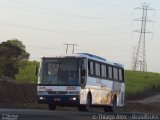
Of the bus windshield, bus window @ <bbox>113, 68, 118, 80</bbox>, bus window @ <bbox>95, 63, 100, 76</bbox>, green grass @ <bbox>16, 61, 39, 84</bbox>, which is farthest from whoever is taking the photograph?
green grass @ <bbox>16, 61, 39, 84</bbox>

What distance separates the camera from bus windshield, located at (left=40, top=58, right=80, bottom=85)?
34.7m

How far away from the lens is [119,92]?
144 ft

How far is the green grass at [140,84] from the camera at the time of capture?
79562mm

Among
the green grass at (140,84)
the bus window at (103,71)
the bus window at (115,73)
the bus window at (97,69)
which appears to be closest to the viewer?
the bus window at (97,69)

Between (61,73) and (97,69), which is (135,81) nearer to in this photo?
(97,69)

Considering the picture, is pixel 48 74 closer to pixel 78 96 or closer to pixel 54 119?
pixel 78 96

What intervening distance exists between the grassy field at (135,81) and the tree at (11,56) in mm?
4178

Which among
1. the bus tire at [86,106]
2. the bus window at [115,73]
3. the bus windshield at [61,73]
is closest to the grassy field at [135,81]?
the bus window at [115,73]

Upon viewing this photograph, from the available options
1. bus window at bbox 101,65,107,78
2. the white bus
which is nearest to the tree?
bus window at bbox 101,65,107,78

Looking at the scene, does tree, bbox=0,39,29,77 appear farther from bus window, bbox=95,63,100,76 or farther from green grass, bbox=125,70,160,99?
bus window, bbox=95,63,100,76

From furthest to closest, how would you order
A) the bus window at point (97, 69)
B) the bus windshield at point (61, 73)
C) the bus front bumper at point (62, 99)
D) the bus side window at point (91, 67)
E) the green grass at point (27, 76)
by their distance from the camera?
the green grass at point (27, 76), the bus window at point (97, 69), the bus side window at point (91, 67), the bus front bumper at point (62, 99), the bus windshield at point (61, 73)

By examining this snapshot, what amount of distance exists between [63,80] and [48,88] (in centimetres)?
98

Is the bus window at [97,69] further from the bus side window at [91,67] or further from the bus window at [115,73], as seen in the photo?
the bus window at [115,73]

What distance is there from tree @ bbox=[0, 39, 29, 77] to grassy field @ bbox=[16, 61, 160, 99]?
13.7ft
